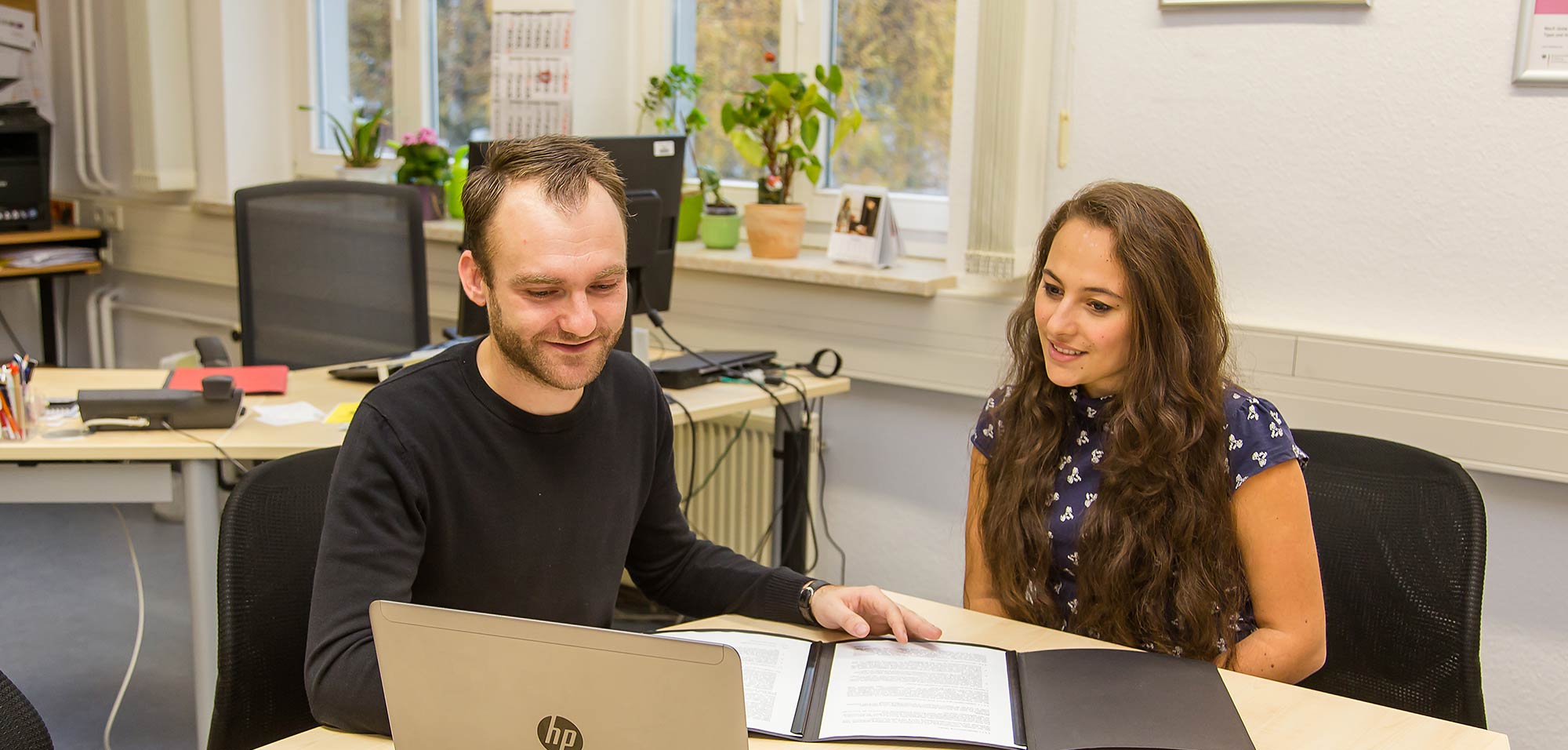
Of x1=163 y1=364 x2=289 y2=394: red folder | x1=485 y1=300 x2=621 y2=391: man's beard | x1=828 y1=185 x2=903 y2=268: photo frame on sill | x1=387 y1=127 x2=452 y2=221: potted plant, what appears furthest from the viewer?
x1=387 y1=127 x2=452 y2=221: potted plant

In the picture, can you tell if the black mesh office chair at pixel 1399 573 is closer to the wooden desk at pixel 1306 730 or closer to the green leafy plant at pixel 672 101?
the wooden desk at pixel 1306 730

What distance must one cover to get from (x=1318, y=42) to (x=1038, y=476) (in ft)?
3.88

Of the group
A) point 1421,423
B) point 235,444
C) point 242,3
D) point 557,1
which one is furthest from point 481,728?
point 242,3

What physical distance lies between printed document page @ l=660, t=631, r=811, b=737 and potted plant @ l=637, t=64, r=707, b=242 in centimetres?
198

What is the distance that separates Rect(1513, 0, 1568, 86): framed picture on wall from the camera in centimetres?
213

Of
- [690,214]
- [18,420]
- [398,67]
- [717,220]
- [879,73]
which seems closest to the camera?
[18,420]

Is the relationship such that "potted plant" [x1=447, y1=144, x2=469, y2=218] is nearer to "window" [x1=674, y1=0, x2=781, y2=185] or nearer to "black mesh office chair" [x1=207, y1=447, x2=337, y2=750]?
"window" [x1=674, y1=0, x2=781, y2=185]

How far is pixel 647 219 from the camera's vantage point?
8.16 ft

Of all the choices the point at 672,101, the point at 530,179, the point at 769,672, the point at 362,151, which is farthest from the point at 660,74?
the point at 769,672

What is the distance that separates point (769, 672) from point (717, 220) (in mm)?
2061

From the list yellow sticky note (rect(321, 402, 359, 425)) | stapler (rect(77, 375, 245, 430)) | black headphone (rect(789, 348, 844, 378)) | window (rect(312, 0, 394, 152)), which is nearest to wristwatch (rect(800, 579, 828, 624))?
yellow sticky note (rect(321, 402, 359, 425))

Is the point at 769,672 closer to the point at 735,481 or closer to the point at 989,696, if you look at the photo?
the point at 989,696

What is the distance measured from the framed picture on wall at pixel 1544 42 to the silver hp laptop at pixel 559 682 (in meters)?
1.92

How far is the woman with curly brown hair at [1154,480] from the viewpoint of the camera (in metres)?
1.55
